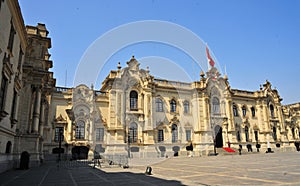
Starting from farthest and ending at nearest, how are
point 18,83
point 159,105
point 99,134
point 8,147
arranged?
point 159,105 → point 99,134 → point 18,83 → point 8,147

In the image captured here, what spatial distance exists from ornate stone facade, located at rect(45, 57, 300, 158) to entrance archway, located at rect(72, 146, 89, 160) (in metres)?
0.16

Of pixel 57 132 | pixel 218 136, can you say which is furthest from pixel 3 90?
pixel 218 136

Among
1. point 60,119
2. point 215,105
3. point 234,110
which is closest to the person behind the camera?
point 60,119

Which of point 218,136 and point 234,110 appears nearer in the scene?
point 218,136

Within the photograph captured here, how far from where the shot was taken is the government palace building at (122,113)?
61.9 feet

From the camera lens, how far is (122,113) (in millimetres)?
33469

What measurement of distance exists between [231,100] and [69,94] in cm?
2831

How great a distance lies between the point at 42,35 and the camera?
2408cm

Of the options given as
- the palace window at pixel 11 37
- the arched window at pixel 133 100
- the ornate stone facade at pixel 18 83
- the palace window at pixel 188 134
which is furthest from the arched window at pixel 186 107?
the palace window at pixel 11 37

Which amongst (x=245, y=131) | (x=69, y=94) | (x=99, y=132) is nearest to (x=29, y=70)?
(x=69, y=94)

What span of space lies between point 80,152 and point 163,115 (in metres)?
13.8

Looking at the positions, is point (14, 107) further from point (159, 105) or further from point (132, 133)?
point (159, 105)

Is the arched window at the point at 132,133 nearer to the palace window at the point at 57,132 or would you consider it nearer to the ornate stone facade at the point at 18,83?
the palace window at the point at 57,132

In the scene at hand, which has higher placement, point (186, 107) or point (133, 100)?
point (133, 100)
